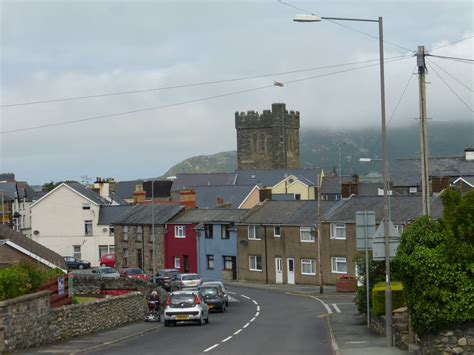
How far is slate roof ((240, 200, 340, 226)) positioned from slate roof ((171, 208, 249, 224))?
6.43 feet

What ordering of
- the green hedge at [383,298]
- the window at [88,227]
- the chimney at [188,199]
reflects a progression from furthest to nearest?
the window at [88,227]
the chimney at [188,199]
the green hedge at [383,298]

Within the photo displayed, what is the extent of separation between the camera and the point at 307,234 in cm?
6862

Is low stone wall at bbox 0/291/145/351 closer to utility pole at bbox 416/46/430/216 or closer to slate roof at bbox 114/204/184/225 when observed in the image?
utility pole at bbox 416/46/430/216

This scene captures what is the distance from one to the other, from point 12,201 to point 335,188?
1548 inches

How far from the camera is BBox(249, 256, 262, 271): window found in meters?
74.1

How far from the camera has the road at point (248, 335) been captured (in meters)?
27.5

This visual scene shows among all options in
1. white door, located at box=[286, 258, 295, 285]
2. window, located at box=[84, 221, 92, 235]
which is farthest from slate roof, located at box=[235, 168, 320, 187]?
white door, located at box=[286, 258, 295, 285]

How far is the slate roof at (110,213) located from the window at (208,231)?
16.3 m

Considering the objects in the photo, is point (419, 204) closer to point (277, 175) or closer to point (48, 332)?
point (48, 332)

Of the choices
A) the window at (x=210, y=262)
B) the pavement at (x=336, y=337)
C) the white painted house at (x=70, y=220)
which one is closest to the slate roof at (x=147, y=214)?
the white painted house at (x=70, y=220)

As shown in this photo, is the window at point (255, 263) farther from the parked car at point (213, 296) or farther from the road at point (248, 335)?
the parked car at point (213, 296)

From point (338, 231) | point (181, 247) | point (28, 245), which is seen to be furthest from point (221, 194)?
point (28, 245)

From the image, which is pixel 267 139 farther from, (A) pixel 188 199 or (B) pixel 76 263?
(B) pixel 76 263

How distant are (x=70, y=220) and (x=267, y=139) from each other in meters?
79.2
